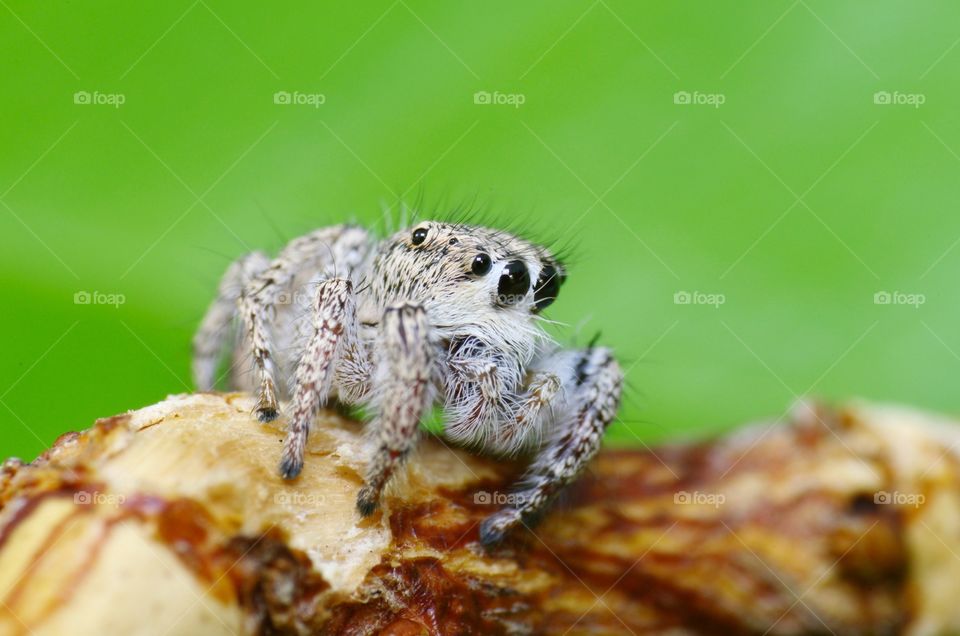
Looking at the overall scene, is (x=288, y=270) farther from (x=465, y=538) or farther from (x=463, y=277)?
(x=465, y=538)

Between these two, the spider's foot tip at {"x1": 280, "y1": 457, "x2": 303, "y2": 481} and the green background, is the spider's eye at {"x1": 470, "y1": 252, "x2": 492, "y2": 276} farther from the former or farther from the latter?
the green background

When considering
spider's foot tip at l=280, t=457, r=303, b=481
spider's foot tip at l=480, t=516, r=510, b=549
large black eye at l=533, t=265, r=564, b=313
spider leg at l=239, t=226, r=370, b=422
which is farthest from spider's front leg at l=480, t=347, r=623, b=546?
spider leg at l=239, t=226, r=370, b=422

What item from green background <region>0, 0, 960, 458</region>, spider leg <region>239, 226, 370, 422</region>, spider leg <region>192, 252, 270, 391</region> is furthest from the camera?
green background <region>0, 0, 960, 458</region>

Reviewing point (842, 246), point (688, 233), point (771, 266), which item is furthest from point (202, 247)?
point (842, 246)

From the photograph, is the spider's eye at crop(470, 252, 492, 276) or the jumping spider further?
the spider's eye at crop(470, 252, 492, 276)

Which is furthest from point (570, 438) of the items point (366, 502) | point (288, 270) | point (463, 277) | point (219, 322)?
point (219, 322)

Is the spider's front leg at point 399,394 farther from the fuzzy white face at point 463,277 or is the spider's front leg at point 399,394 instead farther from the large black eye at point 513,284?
the large black eye at point 513,284

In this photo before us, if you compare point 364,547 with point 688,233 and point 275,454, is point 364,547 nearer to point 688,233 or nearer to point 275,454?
point 275,454
